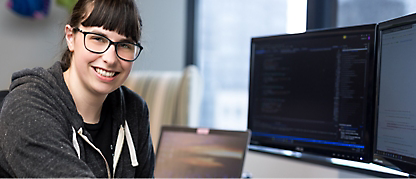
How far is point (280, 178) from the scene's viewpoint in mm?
1426

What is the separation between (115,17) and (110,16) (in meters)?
0.01

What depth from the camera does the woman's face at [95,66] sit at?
3.40 feet

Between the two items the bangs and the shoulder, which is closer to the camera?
the shoulder

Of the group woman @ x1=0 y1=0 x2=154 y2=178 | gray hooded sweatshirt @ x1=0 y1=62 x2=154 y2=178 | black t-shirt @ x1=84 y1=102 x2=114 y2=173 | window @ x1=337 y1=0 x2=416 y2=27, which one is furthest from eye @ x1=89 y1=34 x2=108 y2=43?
window @ x1=337 y1=0 x2=416 y2=27

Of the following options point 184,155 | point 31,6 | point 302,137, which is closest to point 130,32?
point 184,155

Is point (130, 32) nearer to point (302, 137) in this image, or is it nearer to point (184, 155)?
point (184, 155)

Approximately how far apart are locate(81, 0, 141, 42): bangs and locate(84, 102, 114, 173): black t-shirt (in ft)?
0.94

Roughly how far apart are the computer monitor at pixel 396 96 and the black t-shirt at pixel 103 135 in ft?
2.36

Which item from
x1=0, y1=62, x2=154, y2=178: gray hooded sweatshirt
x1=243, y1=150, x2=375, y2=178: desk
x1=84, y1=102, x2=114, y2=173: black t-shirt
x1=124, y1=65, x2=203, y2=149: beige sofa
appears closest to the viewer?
x1=0, y1=62, x2=154, y2=178: gray hooded sweatshirt

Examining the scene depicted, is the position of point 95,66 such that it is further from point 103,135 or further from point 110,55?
point 103,135

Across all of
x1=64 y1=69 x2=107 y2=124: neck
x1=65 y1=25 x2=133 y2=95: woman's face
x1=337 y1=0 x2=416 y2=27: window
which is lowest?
x1=64 y1=69 x2=107 y2=124: neck

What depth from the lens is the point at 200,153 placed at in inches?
49.6

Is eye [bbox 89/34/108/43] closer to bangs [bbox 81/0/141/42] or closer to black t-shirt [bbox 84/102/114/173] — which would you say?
bangs [bbox 81/0/141/42]

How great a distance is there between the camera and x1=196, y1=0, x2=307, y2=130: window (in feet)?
7.22
